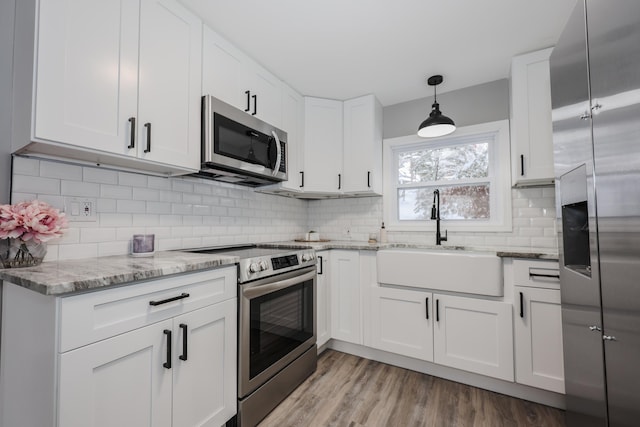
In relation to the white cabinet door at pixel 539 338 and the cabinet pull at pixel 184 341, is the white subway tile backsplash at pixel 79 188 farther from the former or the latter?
the white cabinet door at pixel 539 338

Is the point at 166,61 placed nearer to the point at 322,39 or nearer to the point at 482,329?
the point at 322,39

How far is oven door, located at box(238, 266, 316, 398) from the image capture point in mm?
1579

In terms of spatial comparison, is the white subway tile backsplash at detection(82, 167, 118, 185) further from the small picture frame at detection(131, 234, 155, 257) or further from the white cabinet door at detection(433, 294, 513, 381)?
the white cabinet door at detection(433, 294, 513, 381)

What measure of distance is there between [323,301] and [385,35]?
2.08 metres

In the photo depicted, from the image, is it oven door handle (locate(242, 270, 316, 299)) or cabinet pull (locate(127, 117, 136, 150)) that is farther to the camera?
oven door handle (locate(242, 270, 316, 299))

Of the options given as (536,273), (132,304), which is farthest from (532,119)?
(132,304)

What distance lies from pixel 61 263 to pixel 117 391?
0.67m

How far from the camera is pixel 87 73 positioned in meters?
1.25

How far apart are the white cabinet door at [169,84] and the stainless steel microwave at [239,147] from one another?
0.25ft

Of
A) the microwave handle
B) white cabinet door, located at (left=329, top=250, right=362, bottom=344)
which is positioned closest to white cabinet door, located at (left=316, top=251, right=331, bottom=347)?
white cabinet door, located at (left=329, top=250, right=362, bottom=344)

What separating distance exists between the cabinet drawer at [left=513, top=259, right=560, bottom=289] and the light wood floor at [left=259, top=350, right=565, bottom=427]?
798mm

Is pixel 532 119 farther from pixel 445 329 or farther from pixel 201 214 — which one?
pixel 201 214

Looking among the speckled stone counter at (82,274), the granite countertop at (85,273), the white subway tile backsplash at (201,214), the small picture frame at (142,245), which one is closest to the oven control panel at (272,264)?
the granite countertop at (85,273)

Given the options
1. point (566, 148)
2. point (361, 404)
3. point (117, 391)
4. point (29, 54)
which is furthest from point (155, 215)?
point (566, 148)
